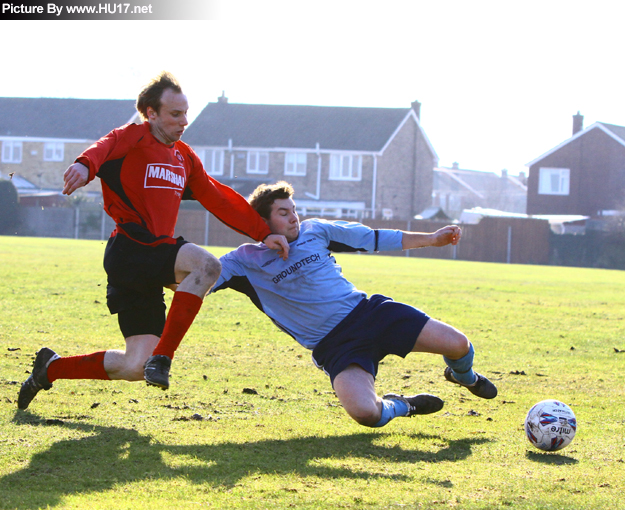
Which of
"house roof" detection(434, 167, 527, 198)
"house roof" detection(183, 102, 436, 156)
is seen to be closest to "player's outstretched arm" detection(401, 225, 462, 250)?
"house roof" detection(183, 102, 436, 156)

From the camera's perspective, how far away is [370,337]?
5.03 meters

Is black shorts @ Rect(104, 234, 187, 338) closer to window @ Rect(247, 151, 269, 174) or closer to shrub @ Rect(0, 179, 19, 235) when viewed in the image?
shrub @ Rect(0, 179, 19, 235)

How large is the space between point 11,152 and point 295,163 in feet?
73.1

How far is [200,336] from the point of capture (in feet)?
Answer: 29.1

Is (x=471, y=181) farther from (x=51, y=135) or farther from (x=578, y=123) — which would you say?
(x=51, y=135)

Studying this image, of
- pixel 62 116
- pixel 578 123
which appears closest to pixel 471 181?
pixel 578 123

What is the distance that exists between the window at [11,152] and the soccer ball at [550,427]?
195 feet

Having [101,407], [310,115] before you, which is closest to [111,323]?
[101,407]

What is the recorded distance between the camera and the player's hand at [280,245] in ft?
16.7

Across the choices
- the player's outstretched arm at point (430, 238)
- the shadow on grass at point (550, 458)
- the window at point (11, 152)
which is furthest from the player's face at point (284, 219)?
the window at point (11, 152)

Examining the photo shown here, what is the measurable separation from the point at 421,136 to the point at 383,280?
41.9m

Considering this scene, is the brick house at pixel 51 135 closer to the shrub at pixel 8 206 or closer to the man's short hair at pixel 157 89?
the shrub at pixel 8 206

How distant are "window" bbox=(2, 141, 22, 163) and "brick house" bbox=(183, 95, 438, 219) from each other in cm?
1342

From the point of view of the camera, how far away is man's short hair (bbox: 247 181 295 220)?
18.1ft
